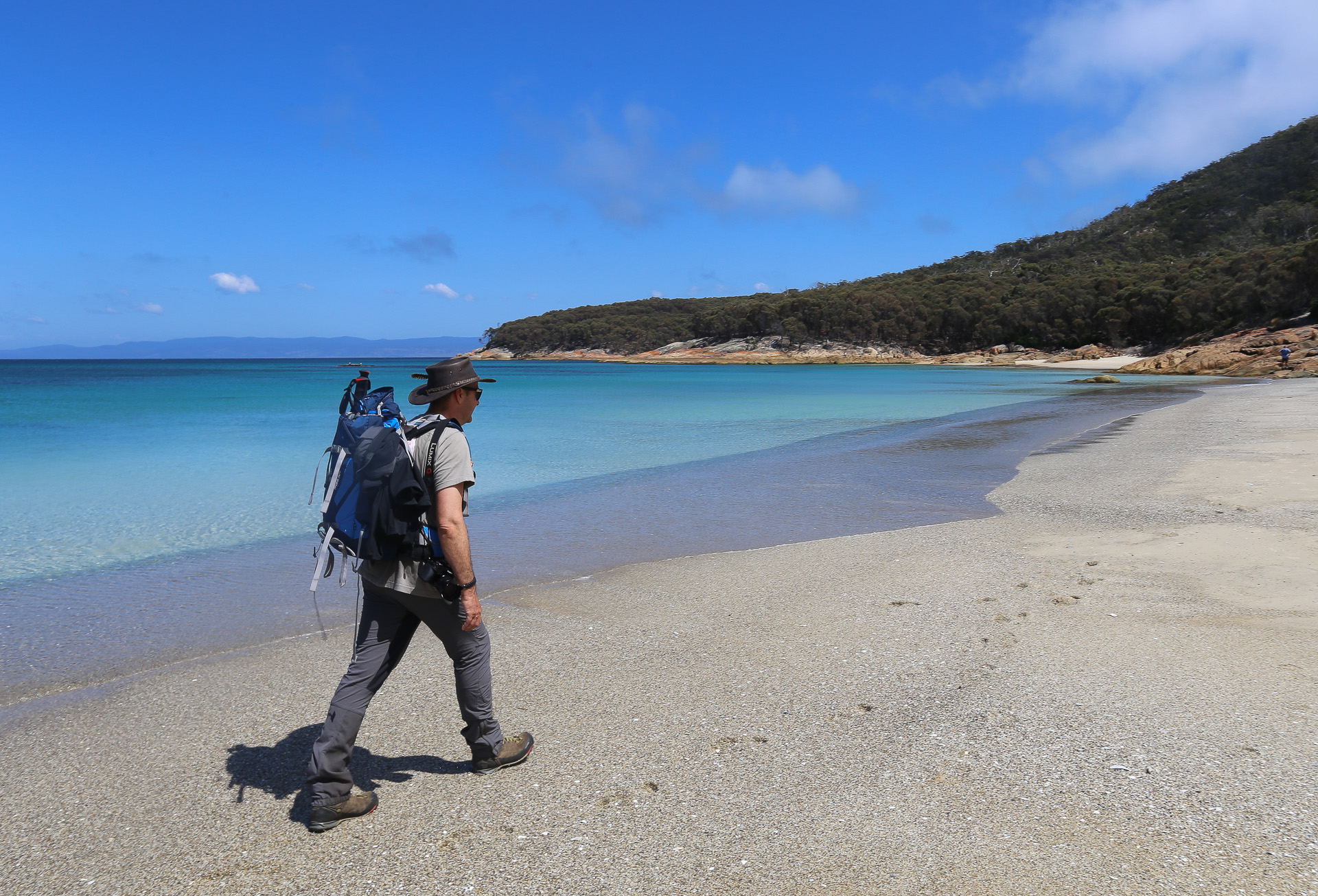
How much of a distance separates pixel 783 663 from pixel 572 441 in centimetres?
1762

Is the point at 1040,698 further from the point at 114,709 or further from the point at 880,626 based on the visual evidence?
the point at 114,709

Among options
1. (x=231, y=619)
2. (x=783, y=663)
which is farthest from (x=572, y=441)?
(x=783, y=663)

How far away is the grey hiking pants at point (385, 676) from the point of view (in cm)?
327

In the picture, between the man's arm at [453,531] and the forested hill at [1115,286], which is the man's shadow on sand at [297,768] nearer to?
the man's arm at [453,531]

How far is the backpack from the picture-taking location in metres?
3.19

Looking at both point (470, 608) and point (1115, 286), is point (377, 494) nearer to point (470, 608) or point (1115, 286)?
point (470, 608)


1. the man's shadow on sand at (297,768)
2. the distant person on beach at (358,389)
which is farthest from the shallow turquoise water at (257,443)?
the distant person on beach at (358,389)

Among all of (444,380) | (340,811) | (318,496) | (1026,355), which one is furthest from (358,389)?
(1026,355)

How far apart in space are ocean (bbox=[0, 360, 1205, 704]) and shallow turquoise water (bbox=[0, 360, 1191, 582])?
0.28 feet

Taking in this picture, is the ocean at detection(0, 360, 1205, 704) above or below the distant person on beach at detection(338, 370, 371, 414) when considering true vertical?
below

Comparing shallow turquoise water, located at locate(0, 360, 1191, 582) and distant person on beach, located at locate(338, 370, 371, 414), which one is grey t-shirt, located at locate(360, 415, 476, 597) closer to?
distant person on beach, located at locate(338, 370, 371, 414)

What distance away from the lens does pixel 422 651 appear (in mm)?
5324

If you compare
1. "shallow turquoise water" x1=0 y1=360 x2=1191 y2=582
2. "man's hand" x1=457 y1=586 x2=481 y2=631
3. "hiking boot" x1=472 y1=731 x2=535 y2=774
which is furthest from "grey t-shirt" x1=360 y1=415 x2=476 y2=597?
"shallow turquoise water" x1=0 y1=360 x2=1191 y2=582

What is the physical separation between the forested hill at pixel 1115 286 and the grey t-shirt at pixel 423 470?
72653 mm
